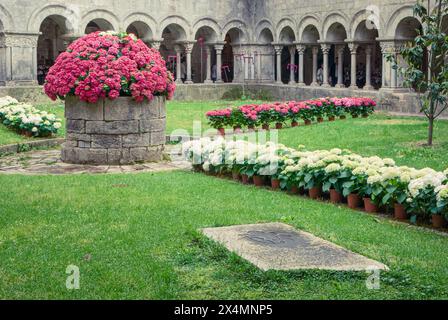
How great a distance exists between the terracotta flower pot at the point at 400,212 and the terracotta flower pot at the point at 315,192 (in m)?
1.26

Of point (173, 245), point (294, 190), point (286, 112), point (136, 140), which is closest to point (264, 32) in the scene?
point (286, 112)

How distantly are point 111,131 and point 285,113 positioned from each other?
6.34 m

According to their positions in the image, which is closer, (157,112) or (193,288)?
(193,288)

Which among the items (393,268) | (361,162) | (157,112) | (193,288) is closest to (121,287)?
(193,288)

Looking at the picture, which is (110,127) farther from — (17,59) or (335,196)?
(17,59)

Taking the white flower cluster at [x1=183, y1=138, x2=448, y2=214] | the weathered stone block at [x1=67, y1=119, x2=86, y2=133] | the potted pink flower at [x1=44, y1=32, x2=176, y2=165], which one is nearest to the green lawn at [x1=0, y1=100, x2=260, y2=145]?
the weathered stone block at [x1=67, y1=119, x2=86, y2=133]

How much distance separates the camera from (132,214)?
7.03 metres

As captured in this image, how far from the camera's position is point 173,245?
19.0ft

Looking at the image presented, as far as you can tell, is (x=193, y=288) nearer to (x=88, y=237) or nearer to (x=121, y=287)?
(x=121, y=287)

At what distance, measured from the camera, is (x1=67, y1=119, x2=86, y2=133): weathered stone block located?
1131 cm

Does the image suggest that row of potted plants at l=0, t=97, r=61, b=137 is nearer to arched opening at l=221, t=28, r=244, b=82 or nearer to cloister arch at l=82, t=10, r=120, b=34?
cloister arch at l=82, t=10, r=120, b=34

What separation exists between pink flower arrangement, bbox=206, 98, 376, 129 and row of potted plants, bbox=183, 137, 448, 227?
5.53 m
